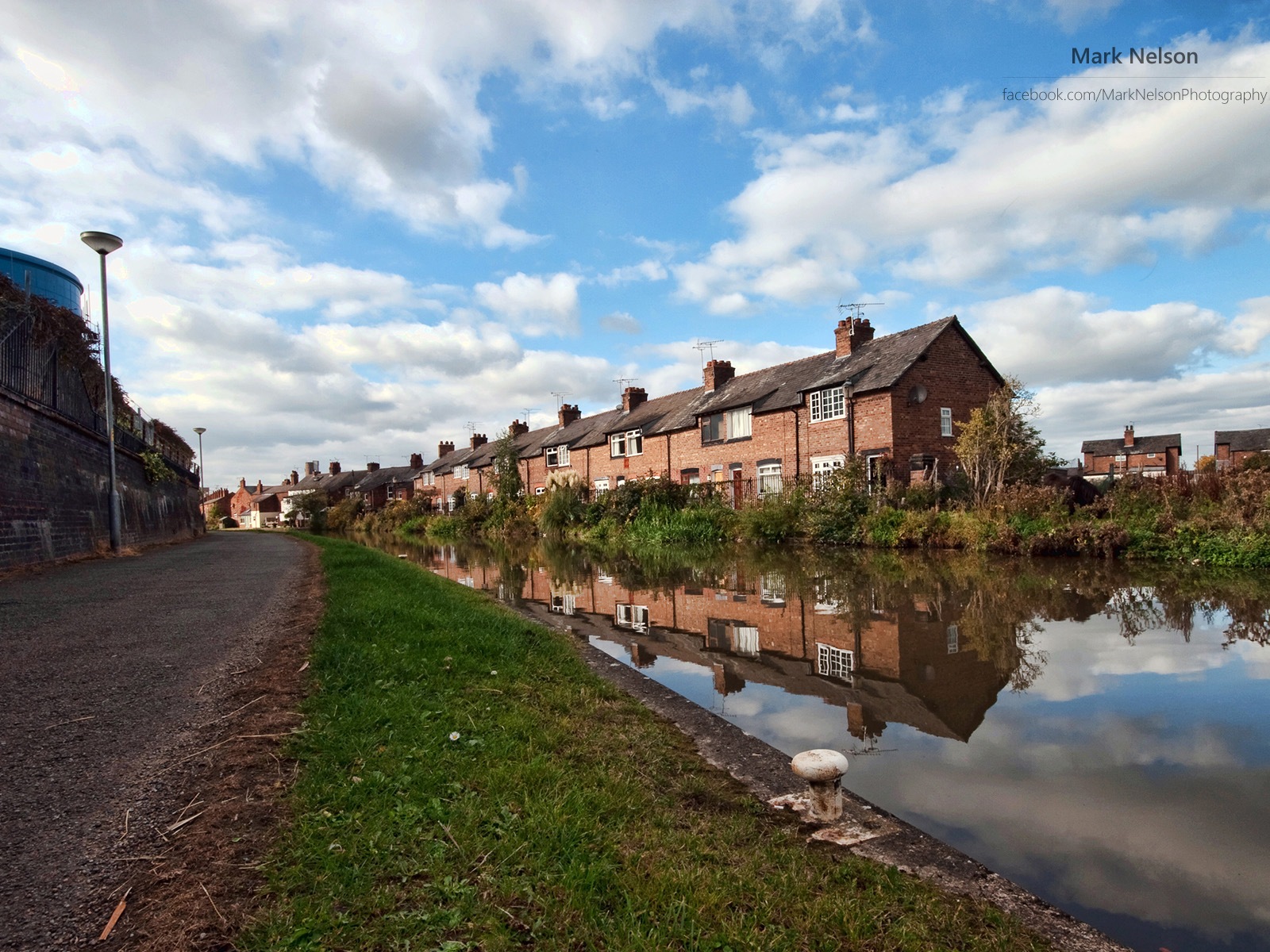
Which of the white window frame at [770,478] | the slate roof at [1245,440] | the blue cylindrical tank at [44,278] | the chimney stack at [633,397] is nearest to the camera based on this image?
the blue cylindrical tank at [44,278]

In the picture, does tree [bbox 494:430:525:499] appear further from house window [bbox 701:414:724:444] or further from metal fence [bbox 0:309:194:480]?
metal fence [bbox 0:309:194:480]

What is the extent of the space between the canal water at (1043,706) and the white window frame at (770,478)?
45.3 feet

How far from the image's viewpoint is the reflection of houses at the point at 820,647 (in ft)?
19.4

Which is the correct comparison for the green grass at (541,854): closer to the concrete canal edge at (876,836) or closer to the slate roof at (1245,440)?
the concrete canal edge at (876,836)

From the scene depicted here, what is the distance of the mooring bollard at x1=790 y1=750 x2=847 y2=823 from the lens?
3.47m

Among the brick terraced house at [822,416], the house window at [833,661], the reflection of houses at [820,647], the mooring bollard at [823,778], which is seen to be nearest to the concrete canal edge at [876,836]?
the mooring bollard at [823,778]

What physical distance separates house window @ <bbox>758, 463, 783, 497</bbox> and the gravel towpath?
20.3 metres

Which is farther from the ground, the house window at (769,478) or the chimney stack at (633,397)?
the chimney stack at (633,397)

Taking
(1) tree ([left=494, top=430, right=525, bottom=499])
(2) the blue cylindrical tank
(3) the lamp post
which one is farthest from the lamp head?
(1) tree ([left=494, top=430, right=525, bottom=499])

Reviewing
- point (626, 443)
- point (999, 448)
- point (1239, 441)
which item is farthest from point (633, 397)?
point (1239, 441)

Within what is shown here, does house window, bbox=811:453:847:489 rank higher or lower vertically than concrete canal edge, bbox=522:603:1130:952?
higher

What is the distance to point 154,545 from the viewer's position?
2080 centimetres

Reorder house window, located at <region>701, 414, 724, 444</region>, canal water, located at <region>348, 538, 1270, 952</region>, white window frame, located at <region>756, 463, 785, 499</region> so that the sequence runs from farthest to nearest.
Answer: house window, located at <region>701, 414, 724, 444</region>
white window frame, located at <region>756, 463, 785, 499</region>
canal water, located at <region>348, 538, 1270, 952</region>

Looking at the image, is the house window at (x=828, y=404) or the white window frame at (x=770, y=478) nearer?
the house window at (x=828, y=404)
